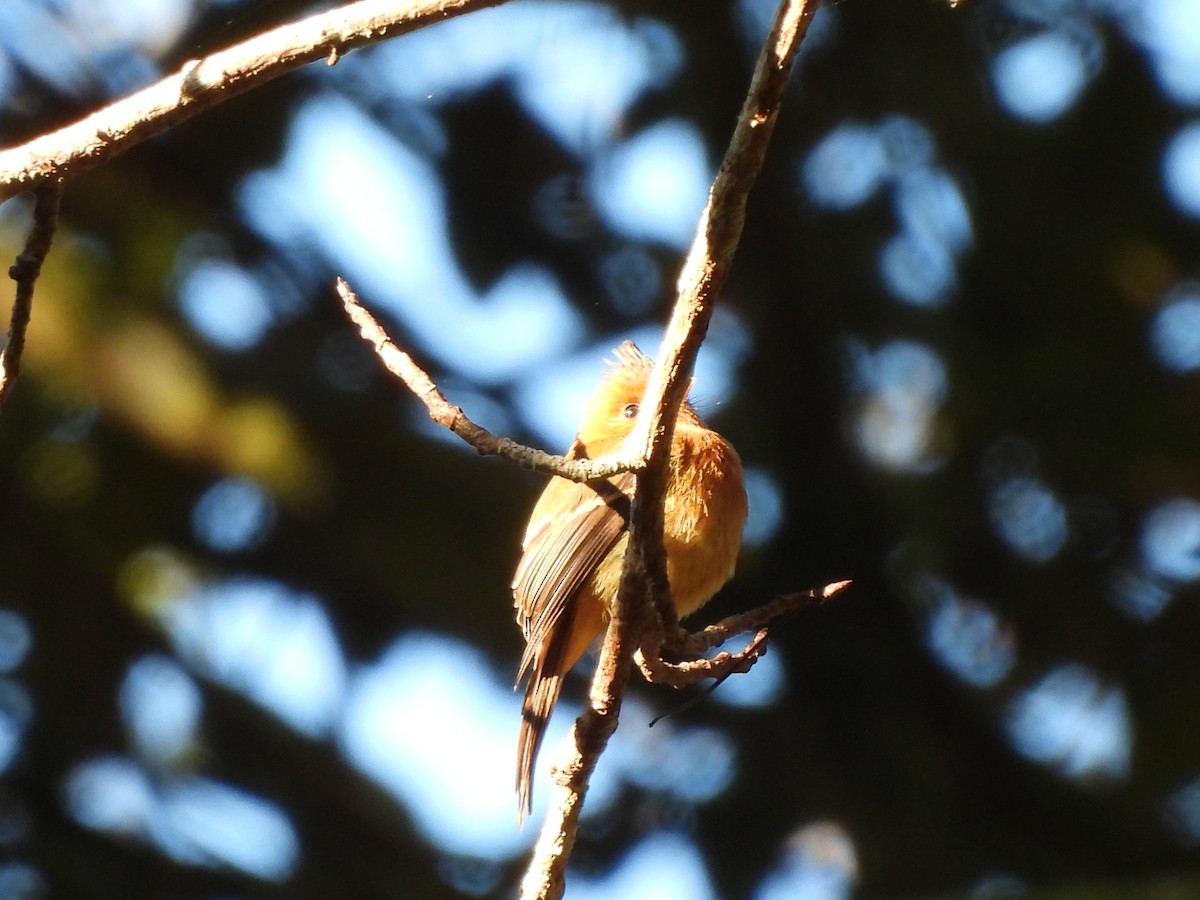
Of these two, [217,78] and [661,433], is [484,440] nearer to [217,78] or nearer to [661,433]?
[661,433]

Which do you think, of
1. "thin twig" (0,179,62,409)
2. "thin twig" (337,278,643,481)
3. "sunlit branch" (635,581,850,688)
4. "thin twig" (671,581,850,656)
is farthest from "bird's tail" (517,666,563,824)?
"thin twig" (0,179,62,409)

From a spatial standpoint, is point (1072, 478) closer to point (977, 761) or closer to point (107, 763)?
point (977, 761)

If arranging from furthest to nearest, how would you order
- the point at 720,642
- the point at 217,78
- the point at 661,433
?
the point at 720,642 → the point at 217,78 → the point at 661,433

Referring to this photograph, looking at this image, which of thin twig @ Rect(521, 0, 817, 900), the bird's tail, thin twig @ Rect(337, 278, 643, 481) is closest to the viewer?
thin twig @ Rect(521, 0, 817, 900)

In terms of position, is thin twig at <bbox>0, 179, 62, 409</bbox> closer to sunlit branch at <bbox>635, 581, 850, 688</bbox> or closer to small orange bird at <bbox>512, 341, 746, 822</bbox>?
sunlit branch at <bbox>635, 581, 850, 688</bbox>

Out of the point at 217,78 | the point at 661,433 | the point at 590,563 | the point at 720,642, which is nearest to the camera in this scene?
the point at 661,433

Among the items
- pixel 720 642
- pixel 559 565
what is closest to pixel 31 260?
pixel 720 642

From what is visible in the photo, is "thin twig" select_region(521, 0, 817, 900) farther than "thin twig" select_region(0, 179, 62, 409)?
No
